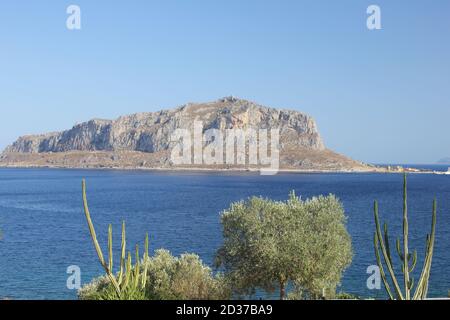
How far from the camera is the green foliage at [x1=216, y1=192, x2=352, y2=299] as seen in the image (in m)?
21.2

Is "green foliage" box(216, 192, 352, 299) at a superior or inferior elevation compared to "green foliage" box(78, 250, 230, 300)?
superior

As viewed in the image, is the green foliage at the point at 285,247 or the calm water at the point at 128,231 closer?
the green foliage at the point at 285,247

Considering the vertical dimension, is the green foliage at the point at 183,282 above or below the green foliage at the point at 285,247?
below

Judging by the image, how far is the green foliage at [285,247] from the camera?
21.2 meters

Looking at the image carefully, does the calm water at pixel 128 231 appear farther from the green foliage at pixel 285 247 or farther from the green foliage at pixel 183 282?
the green foliage at pixel 285 247

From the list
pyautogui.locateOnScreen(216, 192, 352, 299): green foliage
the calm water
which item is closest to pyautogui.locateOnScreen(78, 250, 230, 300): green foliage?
pyautogui.locateOnScreen(216, 192, 352, 299): green foliage

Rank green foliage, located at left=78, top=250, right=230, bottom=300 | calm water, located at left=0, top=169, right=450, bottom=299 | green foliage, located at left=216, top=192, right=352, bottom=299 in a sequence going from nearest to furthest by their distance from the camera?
green foliage, located at left=216, top=192, right=352, bottom=299, green foliage, located at left=78, top=250, right=230, bottom=300, calm water, located at left=0, top=169, right=450, bottom=299

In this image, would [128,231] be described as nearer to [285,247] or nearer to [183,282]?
[183,282]

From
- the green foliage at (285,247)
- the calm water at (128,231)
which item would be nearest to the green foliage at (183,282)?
the green foliage at (285,247)

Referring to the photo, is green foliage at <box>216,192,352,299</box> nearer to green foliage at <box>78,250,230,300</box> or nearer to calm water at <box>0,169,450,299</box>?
green foliage at <box>78,250,230,300</box>

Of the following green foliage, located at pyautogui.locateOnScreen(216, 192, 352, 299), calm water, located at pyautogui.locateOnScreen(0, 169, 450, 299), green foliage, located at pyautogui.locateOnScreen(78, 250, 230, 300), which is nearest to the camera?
green foliage, located at pyautogui.locateOnScreen(216, 192, 352, 299)
